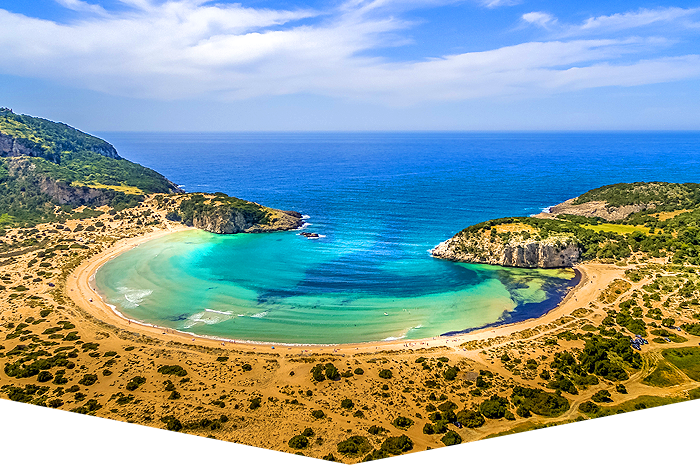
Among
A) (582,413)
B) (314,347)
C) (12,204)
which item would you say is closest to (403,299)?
(314,347)

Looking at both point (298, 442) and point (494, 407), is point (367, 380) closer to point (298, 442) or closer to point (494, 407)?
point (298, 442)

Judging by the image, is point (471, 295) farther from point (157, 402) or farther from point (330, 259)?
point (157, 402)

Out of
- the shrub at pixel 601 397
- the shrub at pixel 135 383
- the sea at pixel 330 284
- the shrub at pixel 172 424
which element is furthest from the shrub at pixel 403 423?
the shrub at pixel 135 383

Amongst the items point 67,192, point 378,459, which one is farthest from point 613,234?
point 67,192

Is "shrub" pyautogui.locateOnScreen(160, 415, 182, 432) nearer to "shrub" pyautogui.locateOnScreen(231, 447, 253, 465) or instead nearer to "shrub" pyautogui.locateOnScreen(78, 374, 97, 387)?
"shrub" pyautogui.locateOnScreen(231, 447, 253, 465)

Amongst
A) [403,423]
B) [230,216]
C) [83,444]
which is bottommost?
[83,444]

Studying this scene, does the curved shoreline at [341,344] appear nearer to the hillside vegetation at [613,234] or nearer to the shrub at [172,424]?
the hillside vegetation at [613,234]
